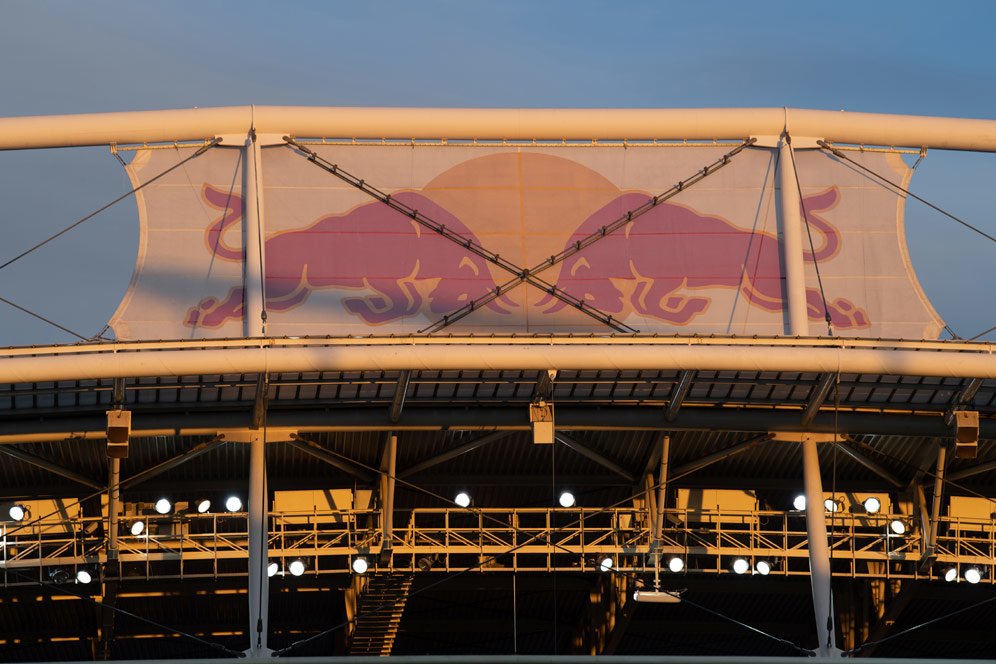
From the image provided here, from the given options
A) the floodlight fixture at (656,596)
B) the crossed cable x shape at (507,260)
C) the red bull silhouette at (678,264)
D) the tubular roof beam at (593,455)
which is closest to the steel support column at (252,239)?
the crossed cable x shape at (507,260)

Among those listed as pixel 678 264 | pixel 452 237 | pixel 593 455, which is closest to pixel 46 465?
pixel 452 237

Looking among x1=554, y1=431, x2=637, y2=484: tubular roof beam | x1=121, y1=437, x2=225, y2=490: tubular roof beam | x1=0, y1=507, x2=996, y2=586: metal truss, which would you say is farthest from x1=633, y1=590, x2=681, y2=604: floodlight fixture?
x1=121, y1=437, x2=225, y2=490: tubular roof beam

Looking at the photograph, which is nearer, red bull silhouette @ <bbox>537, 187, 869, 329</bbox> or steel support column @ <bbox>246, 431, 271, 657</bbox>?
steel support column @ <bbox>246, 431, 271, 657</bbox>

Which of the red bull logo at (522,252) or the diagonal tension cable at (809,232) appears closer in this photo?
the red bull logo at (522,252)

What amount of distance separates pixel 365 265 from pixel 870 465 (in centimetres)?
1269

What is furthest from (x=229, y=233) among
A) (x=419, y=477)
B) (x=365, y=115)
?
(x=419, y=477)

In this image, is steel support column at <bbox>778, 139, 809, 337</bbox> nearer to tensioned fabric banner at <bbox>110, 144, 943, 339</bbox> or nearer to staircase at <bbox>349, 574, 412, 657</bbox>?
tensioned fabric banner at <bbox>110, 144, 943, 339</bbox>

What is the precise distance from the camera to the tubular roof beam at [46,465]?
34.1 m

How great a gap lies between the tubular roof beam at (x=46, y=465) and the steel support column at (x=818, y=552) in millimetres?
15985

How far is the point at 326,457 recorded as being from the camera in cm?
3500

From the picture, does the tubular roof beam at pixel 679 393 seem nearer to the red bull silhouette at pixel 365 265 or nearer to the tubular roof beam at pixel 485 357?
the tubular roof beam at pixel 485 357

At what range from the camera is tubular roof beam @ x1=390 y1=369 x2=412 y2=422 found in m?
32.0

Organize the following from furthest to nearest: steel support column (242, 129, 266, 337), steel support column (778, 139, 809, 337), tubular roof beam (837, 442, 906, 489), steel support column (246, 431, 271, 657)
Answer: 1. steel support column (778, 139, 809, 337)
2. steel support column (242, 129, 266, 337)
3. tubular roof beam (837, 442, 906, 489)
4. steel support column (246, 431, 271, 657)

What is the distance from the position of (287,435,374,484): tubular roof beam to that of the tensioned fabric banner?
3082 millimetres
